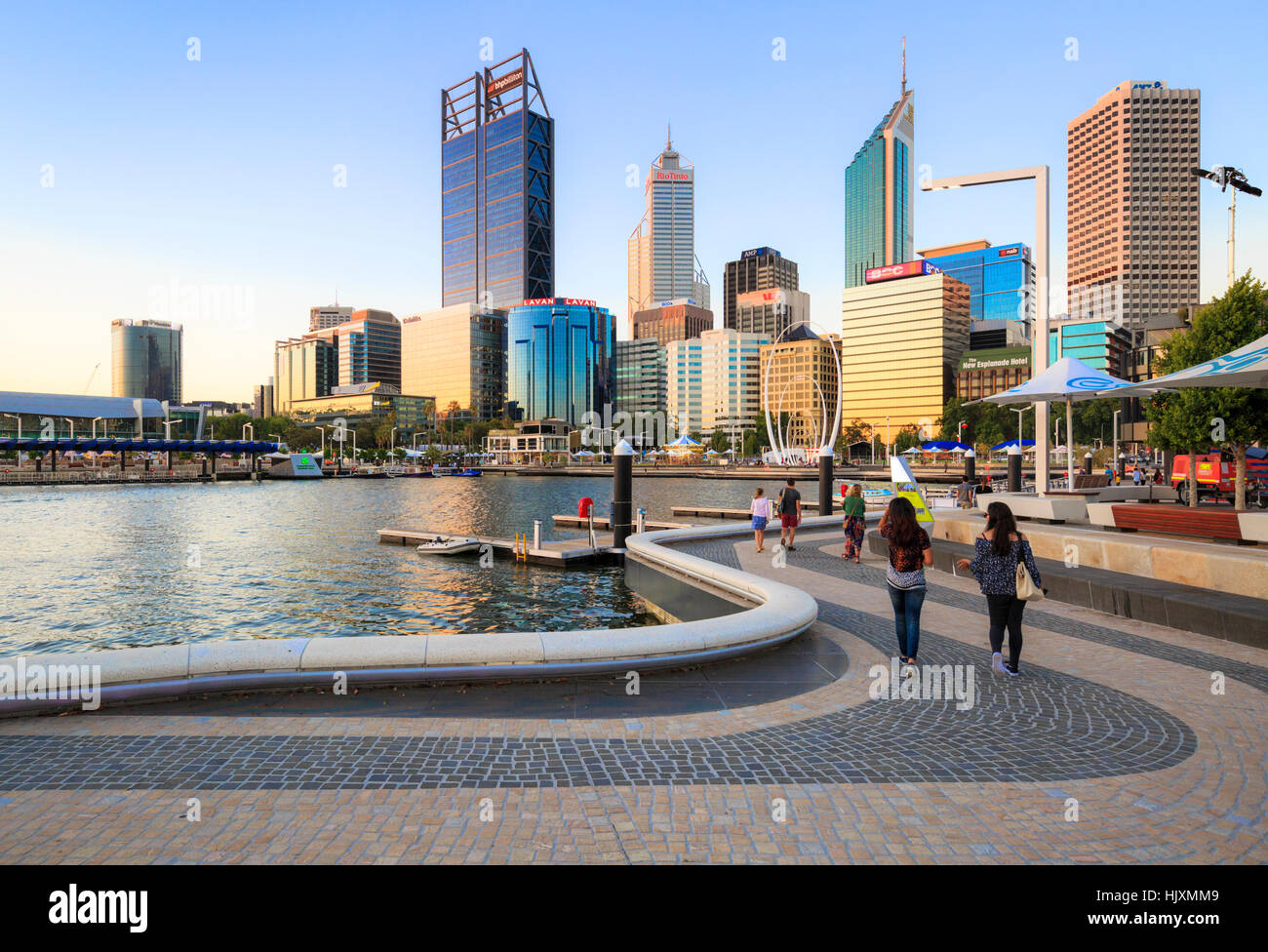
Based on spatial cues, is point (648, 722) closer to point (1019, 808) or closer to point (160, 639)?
point (1019, 808)

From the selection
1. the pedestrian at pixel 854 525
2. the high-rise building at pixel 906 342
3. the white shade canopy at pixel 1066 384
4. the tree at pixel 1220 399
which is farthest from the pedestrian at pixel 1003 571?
the high-rise building at pixel 906 342

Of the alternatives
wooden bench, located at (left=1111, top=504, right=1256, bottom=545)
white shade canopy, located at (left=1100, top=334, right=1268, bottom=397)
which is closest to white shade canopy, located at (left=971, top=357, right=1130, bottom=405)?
wooden bench, located at (left=1111, top=504, right=1256, bottom=545)

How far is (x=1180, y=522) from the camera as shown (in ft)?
47.1

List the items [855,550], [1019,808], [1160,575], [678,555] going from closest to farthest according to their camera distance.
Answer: [1019,808] < [1160,575] < [678,555] < [855,550]

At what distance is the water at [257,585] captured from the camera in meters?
17.2

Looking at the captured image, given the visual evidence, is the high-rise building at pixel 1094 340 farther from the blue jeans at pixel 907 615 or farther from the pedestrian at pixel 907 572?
the blue jeans at pixel 907 615

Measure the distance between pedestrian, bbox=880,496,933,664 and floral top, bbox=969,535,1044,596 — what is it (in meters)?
0.60

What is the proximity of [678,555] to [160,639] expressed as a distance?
1186 centimetres

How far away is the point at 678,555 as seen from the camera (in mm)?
15531

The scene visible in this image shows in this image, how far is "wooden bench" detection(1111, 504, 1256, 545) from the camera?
1327 centimetres

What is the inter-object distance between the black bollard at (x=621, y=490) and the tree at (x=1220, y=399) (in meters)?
16.9

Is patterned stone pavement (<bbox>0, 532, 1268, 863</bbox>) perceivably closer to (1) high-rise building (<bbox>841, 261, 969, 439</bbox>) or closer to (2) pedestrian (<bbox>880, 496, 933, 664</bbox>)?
(2) pedestrian (<bbox>880, 496, 933, 664</bbox>)
